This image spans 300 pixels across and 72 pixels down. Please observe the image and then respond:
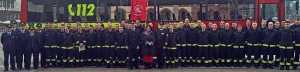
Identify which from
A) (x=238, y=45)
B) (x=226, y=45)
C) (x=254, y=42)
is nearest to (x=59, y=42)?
(x=226, y=45)

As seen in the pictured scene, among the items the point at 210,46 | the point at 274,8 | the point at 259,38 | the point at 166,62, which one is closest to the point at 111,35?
the point at 166,62

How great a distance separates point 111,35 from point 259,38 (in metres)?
4.45

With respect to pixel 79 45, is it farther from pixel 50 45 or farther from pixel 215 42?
pixel 215 42

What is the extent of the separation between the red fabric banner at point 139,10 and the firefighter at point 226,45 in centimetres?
286

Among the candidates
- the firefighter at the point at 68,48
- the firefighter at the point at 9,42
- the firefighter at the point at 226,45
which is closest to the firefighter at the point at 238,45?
the firefighter at the point at 226,45

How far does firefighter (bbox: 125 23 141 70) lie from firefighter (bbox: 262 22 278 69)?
3717 mm

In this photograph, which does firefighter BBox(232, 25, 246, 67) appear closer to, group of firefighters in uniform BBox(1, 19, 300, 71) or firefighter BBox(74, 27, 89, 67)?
group of firefighters in uniform BBox(1, 19, 300, 71)

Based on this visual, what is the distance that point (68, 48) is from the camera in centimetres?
1320

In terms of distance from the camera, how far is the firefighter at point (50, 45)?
43.0ft

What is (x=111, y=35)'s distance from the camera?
1283cm

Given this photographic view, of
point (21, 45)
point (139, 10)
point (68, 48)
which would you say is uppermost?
point (139, 10)

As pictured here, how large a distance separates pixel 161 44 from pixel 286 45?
3.61 metres

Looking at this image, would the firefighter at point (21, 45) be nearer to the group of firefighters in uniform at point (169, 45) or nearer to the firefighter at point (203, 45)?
the group of firefighters in uniform at point (169, 45)

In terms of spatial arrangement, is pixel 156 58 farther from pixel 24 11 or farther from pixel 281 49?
pixel 24 11
